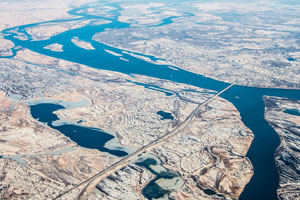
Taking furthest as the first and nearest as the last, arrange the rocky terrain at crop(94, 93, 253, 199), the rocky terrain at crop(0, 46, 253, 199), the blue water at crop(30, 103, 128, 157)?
the blue water at crop(30, 103, 128, 157) → the rocky terrain at crop(0, 46, 253, 199) → the rocky terrain at crop(94, 93, 253, 199)

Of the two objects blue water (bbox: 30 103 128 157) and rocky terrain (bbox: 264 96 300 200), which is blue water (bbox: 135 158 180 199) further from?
rocky terrain (bbox: 264 96 300 200)

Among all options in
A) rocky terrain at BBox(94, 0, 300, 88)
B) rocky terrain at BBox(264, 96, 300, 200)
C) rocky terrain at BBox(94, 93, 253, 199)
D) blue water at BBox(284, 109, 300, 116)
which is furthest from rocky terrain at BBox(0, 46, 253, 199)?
rocky terrain at BBox(94, 0, 300, 88)

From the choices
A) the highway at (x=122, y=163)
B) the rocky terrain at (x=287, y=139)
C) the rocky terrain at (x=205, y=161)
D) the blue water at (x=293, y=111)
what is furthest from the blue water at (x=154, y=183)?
the blue water at (x=293, y=111)

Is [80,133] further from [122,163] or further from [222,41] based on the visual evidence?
[222,41]

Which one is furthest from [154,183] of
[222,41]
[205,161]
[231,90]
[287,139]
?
[222,41]

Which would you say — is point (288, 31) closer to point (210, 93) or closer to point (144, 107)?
point (210, 93)

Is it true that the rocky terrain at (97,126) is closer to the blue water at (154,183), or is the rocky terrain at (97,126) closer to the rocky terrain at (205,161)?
the rocky terrain at (205,161)
